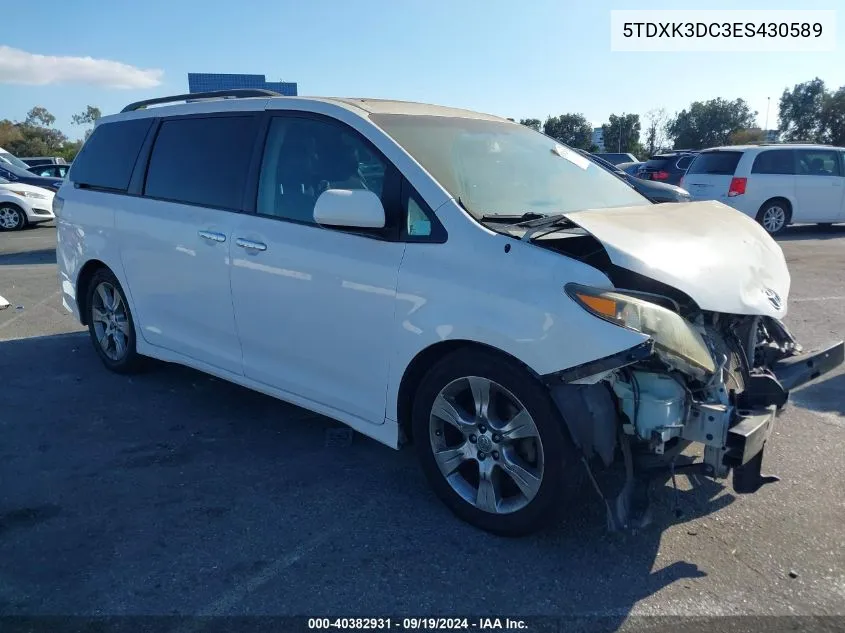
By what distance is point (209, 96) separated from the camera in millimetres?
5152

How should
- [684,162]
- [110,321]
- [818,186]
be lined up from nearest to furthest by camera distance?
[110,321], [818,186], [684,162]

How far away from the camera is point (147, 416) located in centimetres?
471

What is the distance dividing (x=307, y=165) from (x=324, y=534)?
1.97 m

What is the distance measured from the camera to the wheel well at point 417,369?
3129mm

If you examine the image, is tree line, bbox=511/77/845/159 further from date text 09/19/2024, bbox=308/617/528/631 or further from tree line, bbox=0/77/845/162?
date text 09/19/2024, bbox=308/617/528/631

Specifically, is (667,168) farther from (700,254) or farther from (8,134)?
(8,134)

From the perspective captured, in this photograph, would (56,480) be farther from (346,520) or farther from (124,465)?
(346,520)

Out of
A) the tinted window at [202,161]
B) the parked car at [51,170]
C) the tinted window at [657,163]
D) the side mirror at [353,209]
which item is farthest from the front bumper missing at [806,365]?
the parked car at [51,170]

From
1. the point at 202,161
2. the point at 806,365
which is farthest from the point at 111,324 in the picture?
the point at 806,365

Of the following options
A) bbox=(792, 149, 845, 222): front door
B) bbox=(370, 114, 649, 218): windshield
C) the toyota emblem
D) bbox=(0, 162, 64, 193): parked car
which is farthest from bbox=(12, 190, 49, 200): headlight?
the toyota emblem

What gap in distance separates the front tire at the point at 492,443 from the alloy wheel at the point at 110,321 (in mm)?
2998

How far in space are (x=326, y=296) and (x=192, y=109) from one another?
2052 millimetres

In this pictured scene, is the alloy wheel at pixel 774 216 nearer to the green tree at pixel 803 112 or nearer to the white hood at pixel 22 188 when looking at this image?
the white hood at pixel 22 188

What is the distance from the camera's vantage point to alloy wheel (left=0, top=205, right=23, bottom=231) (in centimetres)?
1642
